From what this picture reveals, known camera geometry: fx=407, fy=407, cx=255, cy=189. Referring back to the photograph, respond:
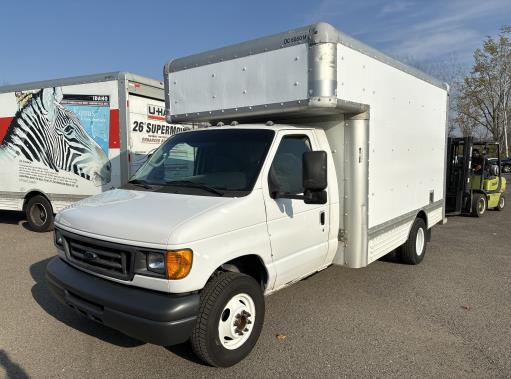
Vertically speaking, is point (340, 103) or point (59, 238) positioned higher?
point (340, 103)

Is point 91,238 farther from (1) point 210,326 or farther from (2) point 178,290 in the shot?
(1) point 210,326

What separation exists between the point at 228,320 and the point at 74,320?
1.97 m

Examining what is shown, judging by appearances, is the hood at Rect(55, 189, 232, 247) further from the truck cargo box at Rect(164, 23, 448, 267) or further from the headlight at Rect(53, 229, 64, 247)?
the truck cargo box at Rect(164, 23, 448, 267)

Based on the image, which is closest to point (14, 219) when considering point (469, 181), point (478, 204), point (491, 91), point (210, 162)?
point (210, 162)

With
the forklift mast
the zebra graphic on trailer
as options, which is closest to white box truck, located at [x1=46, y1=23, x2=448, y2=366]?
the zebra graphic on trailer

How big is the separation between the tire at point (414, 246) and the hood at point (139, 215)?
3886mm

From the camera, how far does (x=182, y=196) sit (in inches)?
144

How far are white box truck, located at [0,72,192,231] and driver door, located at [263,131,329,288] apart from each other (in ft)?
14.4

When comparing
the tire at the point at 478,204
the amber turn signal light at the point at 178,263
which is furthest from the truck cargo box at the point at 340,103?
the tire at the point at 478,204

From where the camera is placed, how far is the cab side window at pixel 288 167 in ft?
12.7

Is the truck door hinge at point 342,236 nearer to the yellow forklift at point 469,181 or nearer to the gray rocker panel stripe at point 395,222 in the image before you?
the gray rocker panel stripe at point 395,222

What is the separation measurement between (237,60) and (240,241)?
226 cm

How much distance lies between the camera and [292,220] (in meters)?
3.97

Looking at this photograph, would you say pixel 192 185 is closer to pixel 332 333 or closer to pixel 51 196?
pixel 332 333
